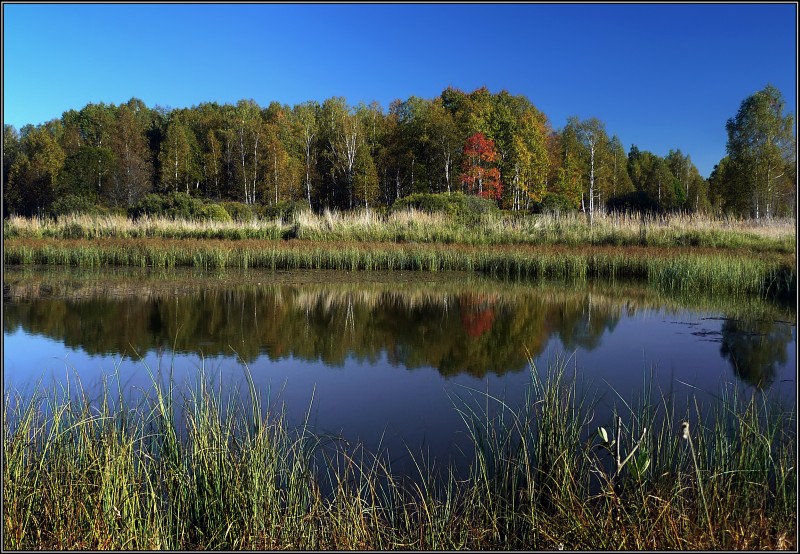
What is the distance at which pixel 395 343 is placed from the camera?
6848mm

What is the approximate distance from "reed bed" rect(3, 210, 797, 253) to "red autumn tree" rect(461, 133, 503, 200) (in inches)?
522

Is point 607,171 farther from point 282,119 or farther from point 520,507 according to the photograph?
point 520,507

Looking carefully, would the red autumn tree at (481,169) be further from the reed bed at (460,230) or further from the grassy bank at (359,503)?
the grassy bank at (359,503)

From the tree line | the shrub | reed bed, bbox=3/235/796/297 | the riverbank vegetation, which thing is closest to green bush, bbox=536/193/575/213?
the tree line

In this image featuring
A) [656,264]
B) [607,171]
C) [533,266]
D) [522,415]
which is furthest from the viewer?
[607,171]

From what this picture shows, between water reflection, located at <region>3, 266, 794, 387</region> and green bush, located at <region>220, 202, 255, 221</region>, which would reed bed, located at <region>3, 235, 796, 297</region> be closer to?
water reflection, located at <region>3, 266, 794, 387</region>

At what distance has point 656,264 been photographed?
12.3 meters

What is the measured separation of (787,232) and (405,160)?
2320 centimetres

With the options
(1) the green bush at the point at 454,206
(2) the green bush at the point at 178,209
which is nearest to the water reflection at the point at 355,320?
(1) the green bush at the point at 454,206

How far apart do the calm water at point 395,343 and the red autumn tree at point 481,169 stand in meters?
21.3

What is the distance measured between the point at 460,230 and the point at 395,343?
10604 mm

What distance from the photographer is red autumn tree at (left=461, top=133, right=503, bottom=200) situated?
32250 mm

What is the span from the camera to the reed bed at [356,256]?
43.5ft

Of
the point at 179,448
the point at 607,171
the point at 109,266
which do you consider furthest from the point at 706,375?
the point at 607,171
